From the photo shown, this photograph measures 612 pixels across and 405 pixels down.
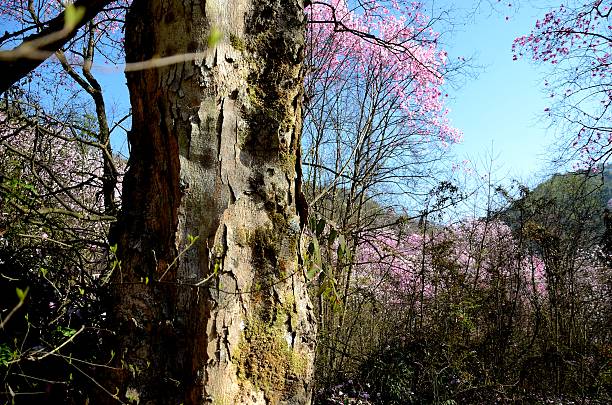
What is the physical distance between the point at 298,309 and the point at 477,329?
3.95 metres

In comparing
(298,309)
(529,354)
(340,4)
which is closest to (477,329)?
(529,354)

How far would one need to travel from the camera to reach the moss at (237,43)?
189cm

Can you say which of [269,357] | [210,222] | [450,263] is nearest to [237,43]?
[210,222]

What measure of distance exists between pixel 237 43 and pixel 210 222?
28.0 inches

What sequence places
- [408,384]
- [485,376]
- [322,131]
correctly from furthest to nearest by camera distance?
[322,131] → [408,384] → [485,376]

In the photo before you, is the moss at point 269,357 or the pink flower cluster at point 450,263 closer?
the moss at point 269,357

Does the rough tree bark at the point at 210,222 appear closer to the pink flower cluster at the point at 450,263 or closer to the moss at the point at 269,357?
the moss at the point at 269,357

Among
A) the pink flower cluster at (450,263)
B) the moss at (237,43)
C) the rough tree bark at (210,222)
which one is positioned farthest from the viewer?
the pink flower cluster at (450,263)

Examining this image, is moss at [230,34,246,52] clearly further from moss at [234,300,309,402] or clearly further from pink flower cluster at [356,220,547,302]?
pink flower cluster at [356,220,547,302]

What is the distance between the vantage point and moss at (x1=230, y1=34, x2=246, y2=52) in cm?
189

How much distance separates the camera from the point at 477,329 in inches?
208

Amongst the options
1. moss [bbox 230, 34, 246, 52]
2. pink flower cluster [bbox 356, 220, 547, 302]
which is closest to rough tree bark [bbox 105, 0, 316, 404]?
moss [bbox 230, 34, 246, 52]

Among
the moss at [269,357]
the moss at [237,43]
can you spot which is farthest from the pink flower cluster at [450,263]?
the moss at [237,43]

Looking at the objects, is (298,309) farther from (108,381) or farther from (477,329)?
(477,329)
